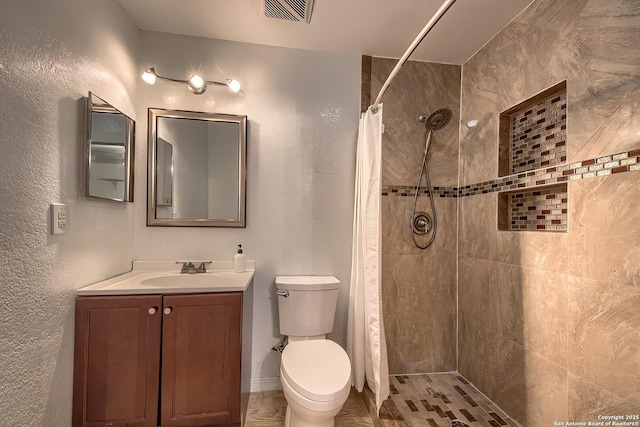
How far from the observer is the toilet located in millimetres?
1248

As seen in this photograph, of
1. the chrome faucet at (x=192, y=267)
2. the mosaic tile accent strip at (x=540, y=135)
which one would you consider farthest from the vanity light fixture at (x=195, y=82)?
the mosaic tile accent strip at (x=540, y=135)

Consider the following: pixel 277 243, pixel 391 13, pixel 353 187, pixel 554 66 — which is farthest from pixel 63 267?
pixel 554 66

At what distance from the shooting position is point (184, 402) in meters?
1.36

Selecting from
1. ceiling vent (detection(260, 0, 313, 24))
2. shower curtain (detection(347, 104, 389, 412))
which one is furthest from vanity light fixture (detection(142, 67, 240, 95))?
shower curtain (detection(347, 104, 389, 412))

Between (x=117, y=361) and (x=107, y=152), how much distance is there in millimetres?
1075

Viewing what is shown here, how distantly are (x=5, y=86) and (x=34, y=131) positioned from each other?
0.18 m

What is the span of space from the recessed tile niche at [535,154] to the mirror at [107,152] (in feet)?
7.69

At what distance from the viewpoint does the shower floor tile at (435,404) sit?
5.13 feet

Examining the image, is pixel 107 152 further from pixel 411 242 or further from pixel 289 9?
pixel 411 242

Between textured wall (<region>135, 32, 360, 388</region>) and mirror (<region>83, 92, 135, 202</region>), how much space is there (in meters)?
0.15

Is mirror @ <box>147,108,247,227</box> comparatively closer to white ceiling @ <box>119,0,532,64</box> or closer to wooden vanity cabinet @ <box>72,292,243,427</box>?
white ceiling @ <box>119,0,532,64</box>

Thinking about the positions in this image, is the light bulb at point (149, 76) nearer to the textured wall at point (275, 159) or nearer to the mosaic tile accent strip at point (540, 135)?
the textured wall at point (275, 159)

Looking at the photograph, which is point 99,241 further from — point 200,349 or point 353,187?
point 353,187

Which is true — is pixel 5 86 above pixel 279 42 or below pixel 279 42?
below
